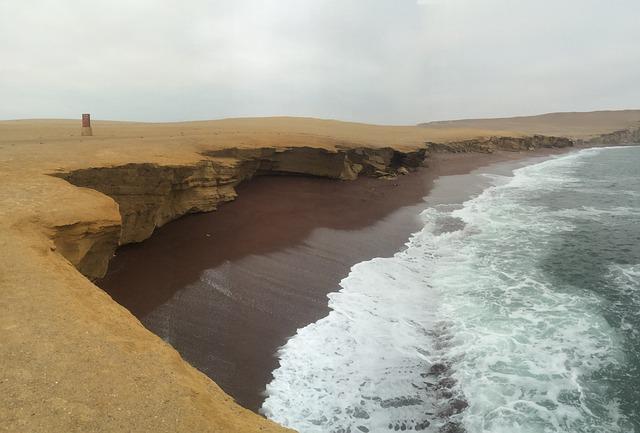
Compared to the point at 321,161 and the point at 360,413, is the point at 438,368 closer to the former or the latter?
the point at 360,413

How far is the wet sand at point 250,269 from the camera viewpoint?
746 cm

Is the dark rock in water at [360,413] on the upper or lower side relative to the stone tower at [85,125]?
lower

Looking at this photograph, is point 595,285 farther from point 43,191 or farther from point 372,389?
point 43,191

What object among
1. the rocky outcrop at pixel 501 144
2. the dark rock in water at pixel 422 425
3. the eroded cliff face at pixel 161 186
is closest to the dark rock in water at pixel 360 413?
the dark rock in water at pixel 422 425

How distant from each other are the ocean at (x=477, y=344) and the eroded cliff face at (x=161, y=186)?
393 centimetres

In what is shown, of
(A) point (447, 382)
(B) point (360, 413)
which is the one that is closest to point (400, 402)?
(B) point (360, 413)

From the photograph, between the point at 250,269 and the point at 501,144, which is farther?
the point at 501,144

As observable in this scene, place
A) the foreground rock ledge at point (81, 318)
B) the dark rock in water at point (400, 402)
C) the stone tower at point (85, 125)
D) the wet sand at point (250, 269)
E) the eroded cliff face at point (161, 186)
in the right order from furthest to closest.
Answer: the stone tower at point (85, 125), the wet sand at point (250, 269), the eroded cliff face at point (161, 186), the dark rock in water at point (400, 402), the foreground rock ledge at point (81, 318)

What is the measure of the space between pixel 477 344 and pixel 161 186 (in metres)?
9.02

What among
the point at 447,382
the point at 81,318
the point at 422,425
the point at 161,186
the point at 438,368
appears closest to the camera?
the point at 81,318

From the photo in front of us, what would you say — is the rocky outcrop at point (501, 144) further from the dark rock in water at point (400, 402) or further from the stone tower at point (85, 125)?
the dark rock in water at point (400, 402)

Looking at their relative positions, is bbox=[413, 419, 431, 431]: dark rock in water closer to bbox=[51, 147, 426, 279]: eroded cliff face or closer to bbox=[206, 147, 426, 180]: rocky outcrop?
bbox=[51, 147, 426, 279]: eroded cliff face

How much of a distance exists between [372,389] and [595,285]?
6.69 meters

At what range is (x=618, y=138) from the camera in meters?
73.9
